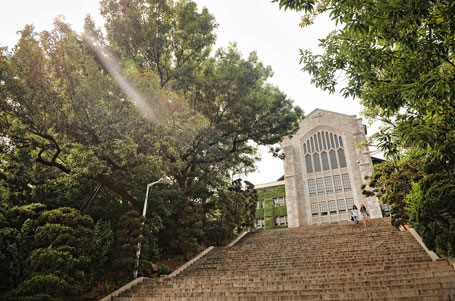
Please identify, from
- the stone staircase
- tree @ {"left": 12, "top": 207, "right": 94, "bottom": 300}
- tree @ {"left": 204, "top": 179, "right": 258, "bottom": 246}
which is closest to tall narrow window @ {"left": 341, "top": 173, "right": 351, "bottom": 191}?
tree @ {"left": 204, "top": 179, "right": 258, "bottom": 246}

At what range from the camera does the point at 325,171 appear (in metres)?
31.9

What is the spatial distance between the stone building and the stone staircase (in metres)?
14.5

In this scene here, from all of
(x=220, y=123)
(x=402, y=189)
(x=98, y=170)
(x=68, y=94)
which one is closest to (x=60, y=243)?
(x=98, y=170)

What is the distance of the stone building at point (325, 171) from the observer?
2952cm

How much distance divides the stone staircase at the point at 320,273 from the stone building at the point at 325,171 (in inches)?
569

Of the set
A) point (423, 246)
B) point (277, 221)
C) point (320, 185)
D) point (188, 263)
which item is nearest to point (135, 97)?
point (188, 263)

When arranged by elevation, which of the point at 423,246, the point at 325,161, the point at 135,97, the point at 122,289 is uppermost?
the point at 325,161

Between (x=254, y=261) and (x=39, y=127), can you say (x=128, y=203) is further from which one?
(x=254, y=261)

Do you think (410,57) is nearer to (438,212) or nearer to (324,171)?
(438,212)

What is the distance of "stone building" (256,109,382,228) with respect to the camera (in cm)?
2952

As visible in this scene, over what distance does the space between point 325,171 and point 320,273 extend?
24039 mm

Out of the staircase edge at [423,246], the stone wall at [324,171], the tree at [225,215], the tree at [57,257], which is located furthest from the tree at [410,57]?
the stone wall at [324,171]

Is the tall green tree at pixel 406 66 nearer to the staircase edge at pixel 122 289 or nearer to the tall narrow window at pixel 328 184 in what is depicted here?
the staircase edge at pixel 122 289

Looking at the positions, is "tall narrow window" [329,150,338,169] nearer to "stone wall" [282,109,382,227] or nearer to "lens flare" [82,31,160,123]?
"stone wall" [282,109,382,227]
